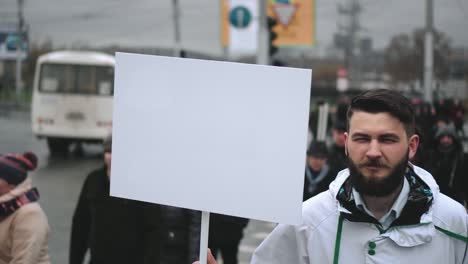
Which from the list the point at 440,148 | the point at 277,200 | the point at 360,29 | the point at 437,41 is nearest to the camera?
the point at 277,200

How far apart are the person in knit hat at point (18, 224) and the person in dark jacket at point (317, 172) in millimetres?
2799

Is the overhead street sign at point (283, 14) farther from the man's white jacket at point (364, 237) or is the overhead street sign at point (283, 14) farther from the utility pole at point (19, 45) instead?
the utility pole at point (19, 45)

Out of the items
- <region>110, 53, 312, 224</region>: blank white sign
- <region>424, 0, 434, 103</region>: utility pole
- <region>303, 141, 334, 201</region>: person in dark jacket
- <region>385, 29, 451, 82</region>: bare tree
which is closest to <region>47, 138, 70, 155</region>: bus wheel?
<region>424, 0, 434, 103</region>: utility pole

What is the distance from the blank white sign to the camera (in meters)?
2.51

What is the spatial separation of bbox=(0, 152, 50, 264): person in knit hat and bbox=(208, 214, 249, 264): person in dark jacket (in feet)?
5.95

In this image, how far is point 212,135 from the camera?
2.65 metres

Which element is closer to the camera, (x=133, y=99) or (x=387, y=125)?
(x=387, y=125)

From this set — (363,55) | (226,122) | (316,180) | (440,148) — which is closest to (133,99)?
(226,122)

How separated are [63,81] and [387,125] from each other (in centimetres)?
2253

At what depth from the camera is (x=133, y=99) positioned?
276 cm

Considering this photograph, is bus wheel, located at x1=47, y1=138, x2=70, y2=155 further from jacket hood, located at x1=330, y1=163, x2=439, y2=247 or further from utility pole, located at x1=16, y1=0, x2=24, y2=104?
utility pole, located at x1=16, y1=0, x2=24, y2=104

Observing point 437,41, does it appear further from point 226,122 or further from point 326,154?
point 226,122

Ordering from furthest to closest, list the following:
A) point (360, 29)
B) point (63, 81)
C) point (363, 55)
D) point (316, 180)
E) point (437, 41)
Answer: point (363, 55) < point (360, 29) < point (437, 41) < point (63, 81) < point (316, 180)

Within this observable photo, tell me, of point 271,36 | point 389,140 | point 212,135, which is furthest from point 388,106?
point 271,36
